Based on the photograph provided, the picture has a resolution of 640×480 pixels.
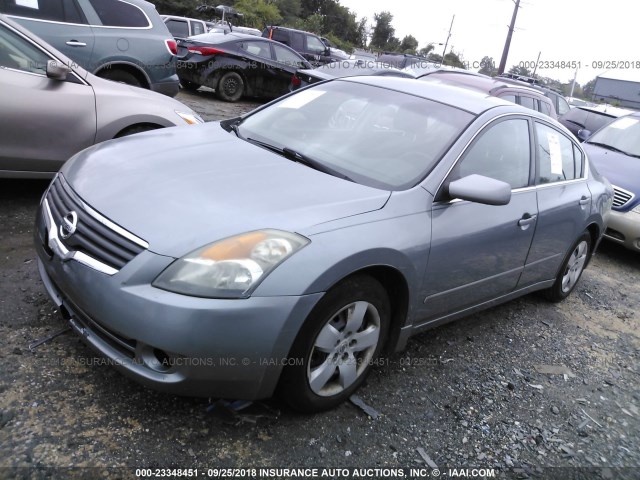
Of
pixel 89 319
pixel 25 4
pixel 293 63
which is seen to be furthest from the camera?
pixel 293 63

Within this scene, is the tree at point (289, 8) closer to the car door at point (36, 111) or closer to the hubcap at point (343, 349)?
the car door at point (36, 111)

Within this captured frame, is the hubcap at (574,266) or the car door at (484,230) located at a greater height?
the car door at (484,230)

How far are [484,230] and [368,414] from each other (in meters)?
1.22

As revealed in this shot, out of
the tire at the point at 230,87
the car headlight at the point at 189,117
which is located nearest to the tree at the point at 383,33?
the tire at the point at 230,87

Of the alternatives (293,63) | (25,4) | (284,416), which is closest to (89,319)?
(284,416)

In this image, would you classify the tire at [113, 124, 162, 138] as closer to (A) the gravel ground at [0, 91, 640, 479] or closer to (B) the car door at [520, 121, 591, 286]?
(A) the gravel ground at [0, 91, 640, 479]

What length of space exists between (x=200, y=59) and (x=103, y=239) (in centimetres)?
1006

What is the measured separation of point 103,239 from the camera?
234 centimetres

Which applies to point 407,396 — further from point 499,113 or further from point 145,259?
point 499,113

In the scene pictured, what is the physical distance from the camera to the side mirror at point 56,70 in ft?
14.0

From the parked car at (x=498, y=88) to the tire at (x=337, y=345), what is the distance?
6.10 metres

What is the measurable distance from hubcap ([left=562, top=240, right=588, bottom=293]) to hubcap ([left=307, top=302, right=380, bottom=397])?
2472mm

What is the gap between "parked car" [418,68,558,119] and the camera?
27.2ft

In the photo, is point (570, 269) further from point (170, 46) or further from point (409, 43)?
point (409, 43)
